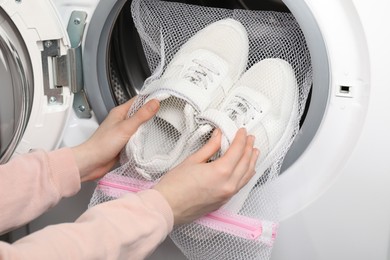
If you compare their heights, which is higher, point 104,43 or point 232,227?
point 104,43

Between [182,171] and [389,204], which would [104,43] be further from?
[389,204]

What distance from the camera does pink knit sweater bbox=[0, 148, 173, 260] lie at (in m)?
0.55

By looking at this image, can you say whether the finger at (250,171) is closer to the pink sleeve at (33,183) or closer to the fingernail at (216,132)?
the fingernail at (216,132)

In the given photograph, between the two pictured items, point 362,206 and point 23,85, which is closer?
point 362,206

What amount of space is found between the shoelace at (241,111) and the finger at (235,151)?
0.04 metres

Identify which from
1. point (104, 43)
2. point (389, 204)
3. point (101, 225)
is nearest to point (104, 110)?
point (104, 43)

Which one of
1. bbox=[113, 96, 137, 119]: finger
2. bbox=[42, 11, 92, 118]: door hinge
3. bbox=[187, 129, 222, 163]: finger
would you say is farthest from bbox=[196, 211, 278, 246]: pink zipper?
bbox=[42, 11, 92, 118]: door hinge

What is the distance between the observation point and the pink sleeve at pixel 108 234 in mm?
541

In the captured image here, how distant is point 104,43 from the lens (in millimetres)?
885

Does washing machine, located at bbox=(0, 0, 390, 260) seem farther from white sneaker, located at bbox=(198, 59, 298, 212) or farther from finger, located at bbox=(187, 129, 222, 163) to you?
finger, located at bbox=(187, 129, 222, 163)

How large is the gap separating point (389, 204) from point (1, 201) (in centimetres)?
53

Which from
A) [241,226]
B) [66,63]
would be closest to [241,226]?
[241,226]

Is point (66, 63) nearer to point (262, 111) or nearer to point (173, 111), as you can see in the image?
point (173, 111)

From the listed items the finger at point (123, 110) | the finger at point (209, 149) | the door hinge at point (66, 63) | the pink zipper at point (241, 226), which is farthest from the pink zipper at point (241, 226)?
the door hinge at point (66, 63)
